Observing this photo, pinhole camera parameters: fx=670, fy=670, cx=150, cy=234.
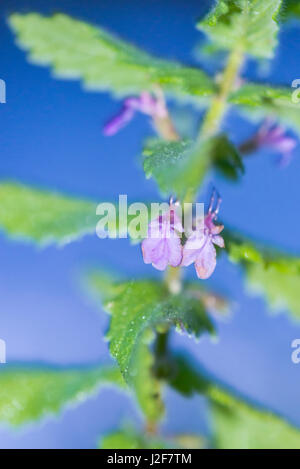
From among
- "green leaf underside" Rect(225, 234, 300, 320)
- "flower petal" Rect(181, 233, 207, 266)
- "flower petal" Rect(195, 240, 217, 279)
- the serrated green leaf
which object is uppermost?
"green leaf underside" Rect(225, 234, 300, 320)

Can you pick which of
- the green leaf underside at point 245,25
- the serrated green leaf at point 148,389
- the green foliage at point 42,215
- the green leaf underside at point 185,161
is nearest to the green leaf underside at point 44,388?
the serrated green leaf at point 148,389

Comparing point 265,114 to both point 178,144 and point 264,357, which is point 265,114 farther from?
point 264,357

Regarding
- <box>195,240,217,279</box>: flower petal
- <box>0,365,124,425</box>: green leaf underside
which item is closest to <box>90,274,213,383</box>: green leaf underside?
<box>195,240,217,279</box>: flower petal

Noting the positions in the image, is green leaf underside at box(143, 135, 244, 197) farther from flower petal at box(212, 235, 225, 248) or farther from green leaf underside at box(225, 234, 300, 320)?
green leaf underside at box(225, 234, 300, 320)

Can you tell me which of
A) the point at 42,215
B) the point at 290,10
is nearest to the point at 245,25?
the point at 290,10

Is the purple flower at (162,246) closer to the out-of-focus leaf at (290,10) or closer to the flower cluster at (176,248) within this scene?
the flower cluster at (176,248)
